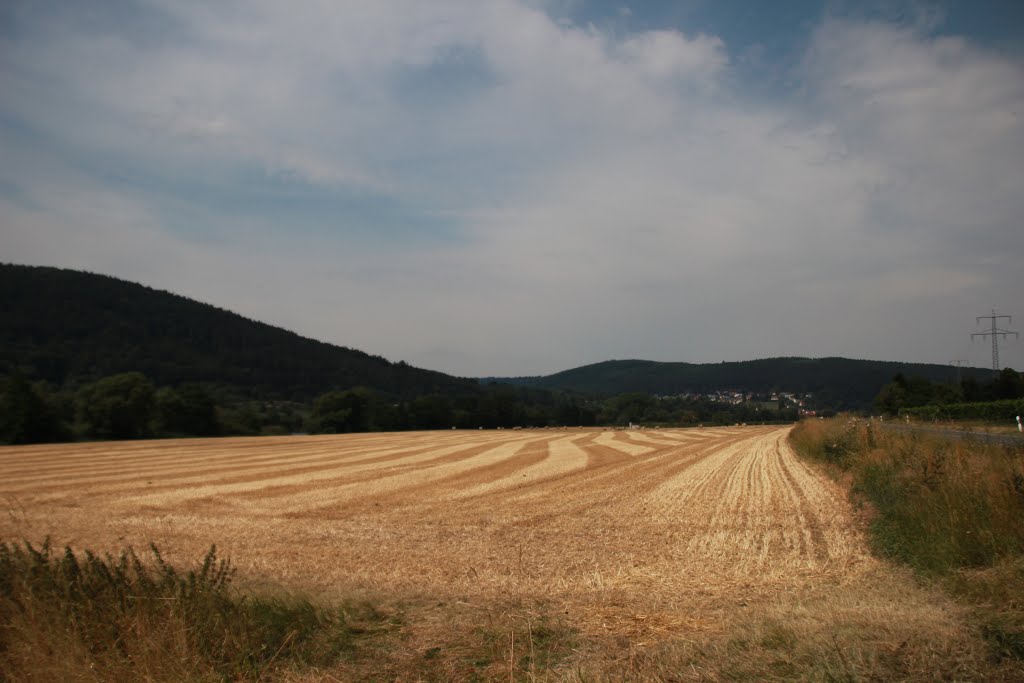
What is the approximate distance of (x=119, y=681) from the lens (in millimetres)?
5402

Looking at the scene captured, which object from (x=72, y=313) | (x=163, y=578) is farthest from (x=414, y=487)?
(x=72, y=313)

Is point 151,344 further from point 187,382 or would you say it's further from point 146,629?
point 146,629

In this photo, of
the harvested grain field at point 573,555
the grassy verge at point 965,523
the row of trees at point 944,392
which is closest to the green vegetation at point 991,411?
the harvested grain field at point 573,555

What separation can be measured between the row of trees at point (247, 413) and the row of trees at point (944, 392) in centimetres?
2551

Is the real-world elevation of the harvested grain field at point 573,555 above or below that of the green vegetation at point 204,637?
below

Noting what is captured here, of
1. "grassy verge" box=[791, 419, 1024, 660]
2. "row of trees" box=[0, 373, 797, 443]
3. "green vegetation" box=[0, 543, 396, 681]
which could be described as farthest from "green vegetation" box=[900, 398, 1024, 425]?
Result: "row of trees" box=[0, 373, 797, 443]

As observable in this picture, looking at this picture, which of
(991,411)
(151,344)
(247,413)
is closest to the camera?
(991,411)

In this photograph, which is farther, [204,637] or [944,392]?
[944,392]

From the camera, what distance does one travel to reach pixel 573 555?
1297 cm

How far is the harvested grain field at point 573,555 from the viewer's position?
19.7ft

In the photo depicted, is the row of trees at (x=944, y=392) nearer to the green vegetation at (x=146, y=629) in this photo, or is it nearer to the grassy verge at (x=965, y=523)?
the grassy verge at (x=965, y=523)

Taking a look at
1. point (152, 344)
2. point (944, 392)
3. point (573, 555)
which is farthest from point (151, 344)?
point (944, 392)

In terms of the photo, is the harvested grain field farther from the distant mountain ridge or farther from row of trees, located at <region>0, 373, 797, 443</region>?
the distant mountain ridge

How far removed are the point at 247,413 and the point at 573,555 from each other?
3579 inches
